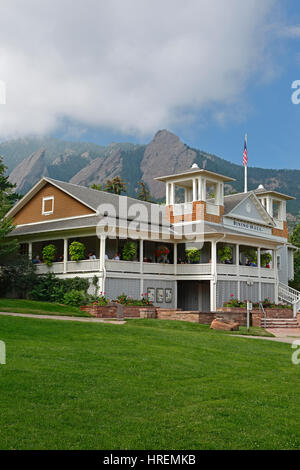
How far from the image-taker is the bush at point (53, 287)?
85.4 feet

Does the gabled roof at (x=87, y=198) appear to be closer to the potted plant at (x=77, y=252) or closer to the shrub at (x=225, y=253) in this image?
the potted plant at (x=77, y=252)

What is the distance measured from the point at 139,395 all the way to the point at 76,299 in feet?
53.9

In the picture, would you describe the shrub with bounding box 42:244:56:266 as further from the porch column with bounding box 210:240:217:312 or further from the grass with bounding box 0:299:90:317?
the porch column with bounding box 210:240:217:312

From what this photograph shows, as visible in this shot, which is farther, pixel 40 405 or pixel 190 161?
pixel 190 161

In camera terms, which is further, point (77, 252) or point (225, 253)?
point (225, 253)

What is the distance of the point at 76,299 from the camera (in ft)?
81.6

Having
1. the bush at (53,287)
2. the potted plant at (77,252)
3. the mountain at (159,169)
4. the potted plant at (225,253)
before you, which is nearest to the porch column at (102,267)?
the bush at (53,287)

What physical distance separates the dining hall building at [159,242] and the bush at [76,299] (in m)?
1.11

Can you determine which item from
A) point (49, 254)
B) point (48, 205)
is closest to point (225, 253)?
point (49, 254)

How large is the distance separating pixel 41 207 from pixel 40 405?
24500 mm

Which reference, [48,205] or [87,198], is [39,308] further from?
[48,205]

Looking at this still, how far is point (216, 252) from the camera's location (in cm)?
2988
